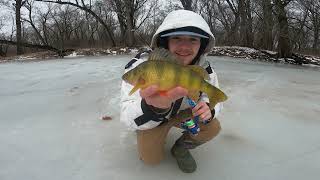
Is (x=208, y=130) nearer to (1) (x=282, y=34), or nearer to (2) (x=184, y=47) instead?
(2) (x=184, y=47)

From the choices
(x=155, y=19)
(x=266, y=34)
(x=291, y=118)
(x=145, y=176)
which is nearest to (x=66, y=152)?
(x=145, y=176)

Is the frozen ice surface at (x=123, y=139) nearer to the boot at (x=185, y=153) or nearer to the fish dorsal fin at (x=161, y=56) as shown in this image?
the boot at (x=185, y=153)

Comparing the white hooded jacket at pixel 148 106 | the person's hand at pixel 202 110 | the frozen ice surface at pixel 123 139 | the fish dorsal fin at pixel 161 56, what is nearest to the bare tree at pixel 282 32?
the frozen ice surface at pixel 123 139

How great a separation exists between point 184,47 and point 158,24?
26.0m

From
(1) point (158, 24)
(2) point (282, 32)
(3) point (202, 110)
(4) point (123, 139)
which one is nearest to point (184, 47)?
(3) point (202, 110)

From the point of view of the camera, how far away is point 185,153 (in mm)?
2293

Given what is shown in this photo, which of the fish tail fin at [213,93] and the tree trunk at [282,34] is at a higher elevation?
the tree trunk at [282,34]

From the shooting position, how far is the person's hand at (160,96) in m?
1.72

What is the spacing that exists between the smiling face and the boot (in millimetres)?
497

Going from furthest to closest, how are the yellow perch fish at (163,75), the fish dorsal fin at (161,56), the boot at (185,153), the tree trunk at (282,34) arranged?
the tree trunk at (282,34) → the boot at (185,153) → the fish dorsal fin at (161,56) → the yellow perch fish at (163,75)

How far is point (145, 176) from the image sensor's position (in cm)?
220

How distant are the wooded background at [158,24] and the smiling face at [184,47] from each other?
8568 mm

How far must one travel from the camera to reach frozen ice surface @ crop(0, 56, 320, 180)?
2268 mm

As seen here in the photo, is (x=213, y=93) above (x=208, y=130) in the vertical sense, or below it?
above
